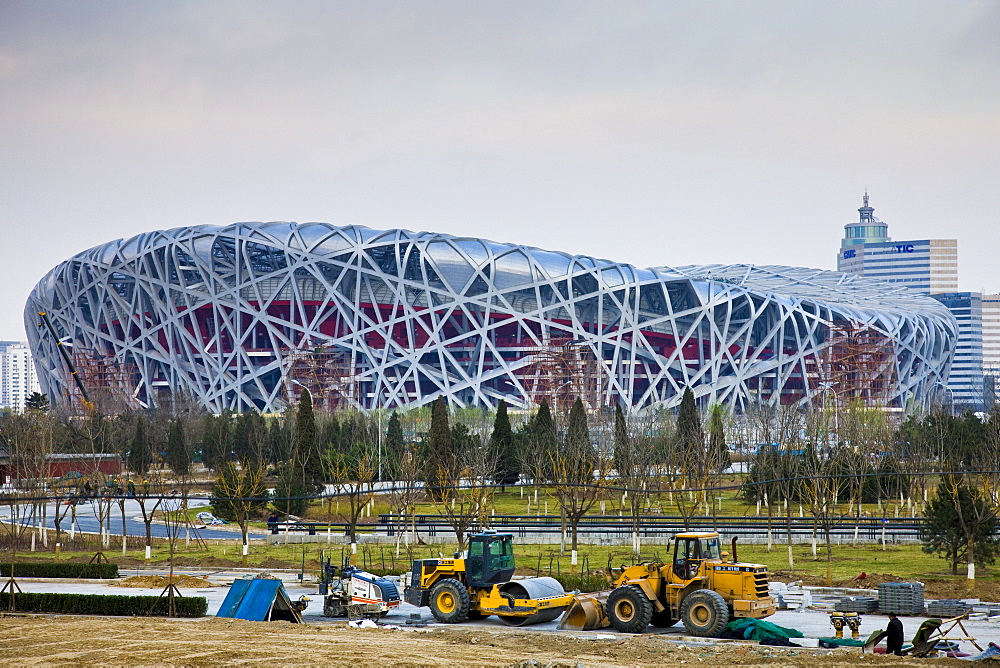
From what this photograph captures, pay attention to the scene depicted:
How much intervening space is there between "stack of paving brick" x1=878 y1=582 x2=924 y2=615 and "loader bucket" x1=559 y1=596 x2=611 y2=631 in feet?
21.0

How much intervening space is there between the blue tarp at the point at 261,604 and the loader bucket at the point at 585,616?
5721mm

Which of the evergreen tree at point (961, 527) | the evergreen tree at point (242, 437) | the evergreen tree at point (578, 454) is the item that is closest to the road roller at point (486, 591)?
the evergreen tree at point (961, 527)

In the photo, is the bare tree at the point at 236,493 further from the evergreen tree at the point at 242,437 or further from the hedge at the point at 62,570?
the evergreen tree at the point at 242,437

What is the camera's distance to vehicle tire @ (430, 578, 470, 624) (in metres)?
24.4

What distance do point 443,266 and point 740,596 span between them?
84.5 meters

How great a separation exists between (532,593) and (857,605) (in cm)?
731

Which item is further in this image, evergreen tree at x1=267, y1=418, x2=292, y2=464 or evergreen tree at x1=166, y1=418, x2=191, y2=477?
evergreen tree at x1=267, y1=418, x2=292, y2=464

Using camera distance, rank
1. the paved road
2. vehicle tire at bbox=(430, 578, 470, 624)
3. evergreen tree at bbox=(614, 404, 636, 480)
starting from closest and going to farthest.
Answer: vehicle tire at bbox=(430, 578, 470, 624), evergreen tree at bbox=(614, 404, 636, 480), the paved road

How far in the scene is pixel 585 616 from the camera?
23.3 m

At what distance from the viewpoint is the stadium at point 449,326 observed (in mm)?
105000

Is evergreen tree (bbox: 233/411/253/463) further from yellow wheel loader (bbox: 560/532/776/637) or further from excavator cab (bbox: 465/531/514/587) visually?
yellow wheel loader (bbox: 560/532/776/637)

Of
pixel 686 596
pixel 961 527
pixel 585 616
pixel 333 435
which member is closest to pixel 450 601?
pixel 585 616

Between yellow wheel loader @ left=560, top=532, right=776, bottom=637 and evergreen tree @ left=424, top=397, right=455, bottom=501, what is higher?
evergreen tree @ left=424, top=397, right=455, bottom=501

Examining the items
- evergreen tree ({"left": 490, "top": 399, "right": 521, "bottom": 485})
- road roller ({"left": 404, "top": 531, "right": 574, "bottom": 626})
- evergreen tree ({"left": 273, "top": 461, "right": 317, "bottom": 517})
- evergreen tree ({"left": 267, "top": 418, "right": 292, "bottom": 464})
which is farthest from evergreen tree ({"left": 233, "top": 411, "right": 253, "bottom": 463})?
road roller ({"left": 404, "top": 531, "right": 574, "bottom": 626})
